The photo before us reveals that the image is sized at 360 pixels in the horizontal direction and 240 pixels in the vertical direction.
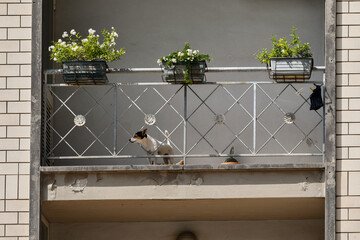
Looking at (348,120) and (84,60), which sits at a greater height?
(84,60)

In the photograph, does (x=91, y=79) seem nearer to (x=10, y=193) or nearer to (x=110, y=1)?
(x=10, y=193)

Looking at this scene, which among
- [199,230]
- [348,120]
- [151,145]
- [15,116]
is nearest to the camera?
[348,120]

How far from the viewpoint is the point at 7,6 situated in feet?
37.9

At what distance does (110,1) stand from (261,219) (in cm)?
366

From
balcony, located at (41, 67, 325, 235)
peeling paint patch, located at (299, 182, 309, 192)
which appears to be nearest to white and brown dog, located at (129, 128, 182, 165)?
balcony, located at (41, 67, 325, 235)

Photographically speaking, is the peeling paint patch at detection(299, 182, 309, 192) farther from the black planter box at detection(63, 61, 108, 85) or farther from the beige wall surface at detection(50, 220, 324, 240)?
the black planter box at detection(63, 61, 108, 85)

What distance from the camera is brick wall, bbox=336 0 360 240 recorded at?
11055 mm

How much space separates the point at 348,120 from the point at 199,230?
104 inches

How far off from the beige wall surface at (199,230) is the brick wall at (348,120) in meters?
1.61

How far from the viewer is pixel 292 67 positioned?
11.3 meters

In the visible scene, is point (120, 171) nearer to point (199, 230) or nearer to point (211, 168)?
point (211, 168)

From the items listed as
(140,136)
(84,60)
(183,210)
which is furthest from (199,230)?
(84,60)

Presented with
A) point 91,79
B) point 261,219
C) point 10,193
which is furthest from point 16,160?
point 261,219

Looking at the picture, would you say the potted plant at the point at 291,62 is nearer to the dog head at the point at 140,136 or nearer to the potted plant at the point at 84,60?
the dog head at the point at 140,136
